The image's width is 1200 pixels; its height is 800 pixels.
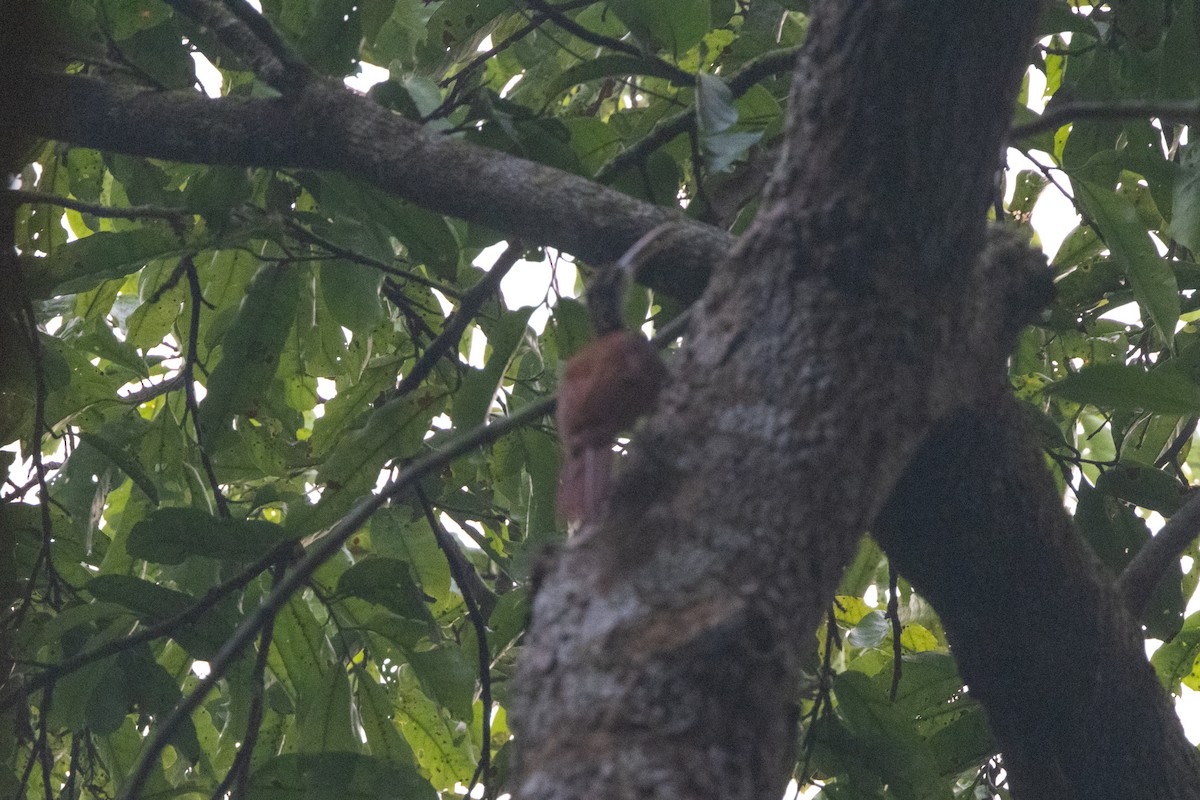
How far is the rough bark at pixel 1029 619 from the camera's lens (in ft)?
4.64

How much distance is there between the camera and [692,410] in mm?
877

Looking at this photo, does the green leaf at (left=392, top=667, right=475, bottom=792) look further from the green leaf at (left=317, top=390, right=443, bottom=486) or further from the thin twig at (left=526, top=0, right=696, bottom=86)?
the thin twig at (left=526, top=0, right=696, bottom=86)

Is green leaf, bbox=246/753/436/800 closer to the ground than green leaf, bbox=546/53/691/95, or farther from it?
closer to the ground

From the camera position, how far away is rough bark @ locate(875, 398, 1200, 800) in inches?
55.7

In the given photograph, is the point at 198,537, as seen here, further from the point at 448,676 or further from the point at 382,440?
the point at 448,676

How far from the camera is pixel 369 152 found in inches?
58.1

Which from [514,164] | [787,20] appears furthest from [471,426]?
[787,20]

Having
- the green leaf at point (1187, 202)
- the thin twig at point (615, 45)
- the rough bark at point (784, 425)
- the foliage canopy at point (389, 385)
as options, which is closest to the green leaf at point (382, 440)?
the foliage canopy at point (389, 385)

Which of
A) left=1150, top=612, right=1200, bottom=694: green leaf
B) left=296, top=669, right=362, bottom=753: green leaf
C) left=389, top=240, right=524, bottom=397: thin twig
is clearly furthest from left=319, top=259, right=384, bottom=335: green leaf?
left=1150, top=612, right=1200, bottom=694: green leaf

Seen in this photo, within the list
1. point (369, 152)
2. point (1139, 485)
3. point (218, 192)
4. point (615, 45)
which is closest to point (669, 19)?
point (615, 45)

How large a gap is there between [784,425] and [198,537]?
1083 millimetres

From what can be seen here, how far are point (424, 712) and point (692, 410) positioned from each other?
151 centimetres

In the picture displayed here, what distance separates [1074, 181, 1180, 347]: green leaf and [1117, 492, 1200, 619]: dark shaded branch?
36 centimetres

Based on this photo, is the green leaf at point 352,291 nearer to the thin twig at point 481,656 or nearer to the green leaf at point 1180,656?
the thin twig at point 481,656
